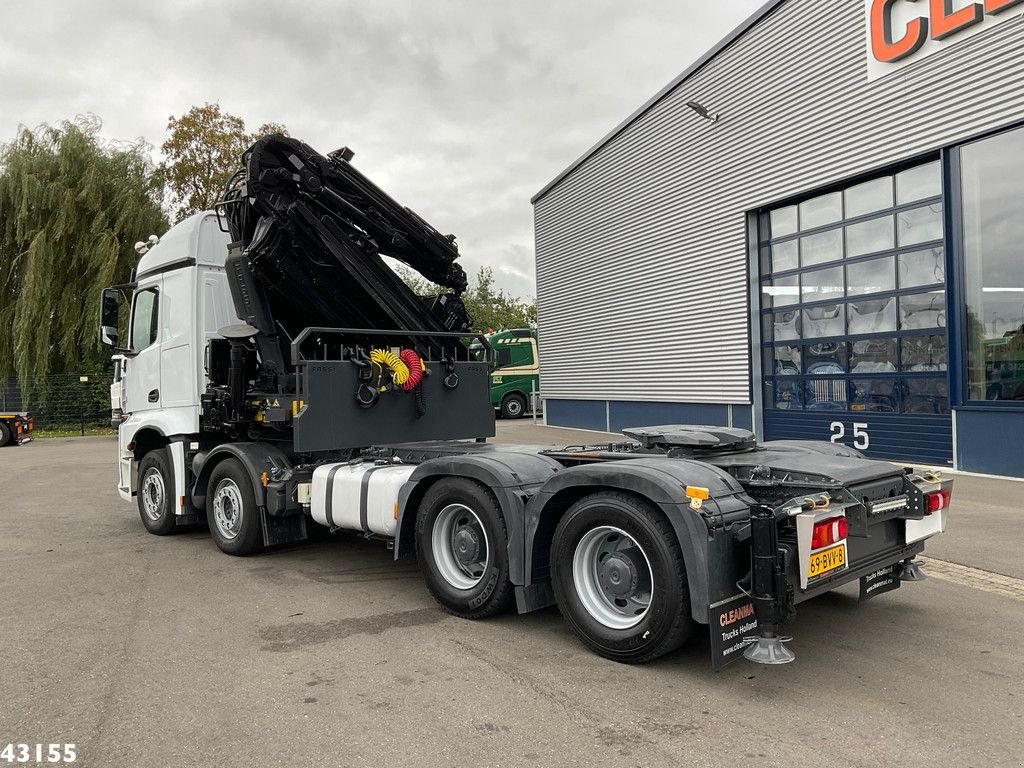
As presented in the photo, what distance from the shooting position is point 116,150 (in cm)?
2719

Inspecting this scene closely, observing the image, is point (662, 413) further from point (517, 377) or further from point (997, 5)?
point (517, 377)

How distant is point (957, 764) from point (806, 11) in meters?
13.3

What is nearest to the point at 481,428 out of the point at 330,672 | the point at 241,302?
the point at 241,302

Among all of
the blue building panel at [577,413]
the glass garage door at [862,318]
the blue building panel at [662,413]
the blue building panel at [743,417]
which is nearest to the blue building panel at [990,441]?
the glass garage door at [862,318]

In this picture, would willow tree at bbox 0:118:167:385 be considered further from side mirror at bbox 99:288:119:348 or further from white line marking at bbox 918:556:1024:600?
white line marking at bbox 918:556:1024:600

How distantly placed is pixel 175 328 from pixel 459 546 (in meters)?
4.49

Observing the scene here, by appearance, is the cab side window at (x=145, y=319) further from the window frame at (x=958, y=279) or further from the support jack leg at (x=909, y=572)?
the window frame at (x=958, y=279)

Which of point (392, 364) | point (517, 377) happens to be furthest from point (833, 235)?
point (517, 377)

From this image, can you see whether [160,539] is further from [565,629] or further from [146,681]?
[565,629]

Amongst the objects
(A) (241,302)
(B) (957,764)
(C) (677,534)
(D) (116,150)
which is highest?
(D) (116,150)

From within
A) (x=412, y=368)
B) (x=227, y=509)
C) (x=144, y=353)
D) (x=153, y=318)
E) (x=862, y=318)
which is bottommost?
(x=227, y=509)

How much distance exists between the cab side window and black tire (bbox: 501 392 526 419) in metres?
21.3

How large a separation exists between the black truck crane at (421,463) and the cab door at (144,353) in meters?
0.03

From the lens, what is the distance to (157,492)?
830 centimetres
